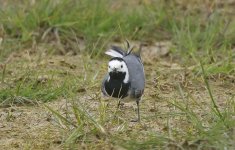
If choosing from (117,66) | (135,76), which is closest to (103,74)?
(135,76)

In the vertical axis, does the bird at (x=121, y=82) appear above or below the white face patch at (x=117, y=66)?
below

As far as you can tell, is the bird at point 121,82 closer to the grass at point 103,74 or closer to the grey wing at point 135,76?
the grey wing at point 135,76

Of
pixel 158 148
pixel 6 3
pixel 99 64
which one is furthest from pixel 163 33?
pixel 158 148

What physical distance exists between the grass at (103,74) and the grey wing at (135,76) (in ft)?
0.56

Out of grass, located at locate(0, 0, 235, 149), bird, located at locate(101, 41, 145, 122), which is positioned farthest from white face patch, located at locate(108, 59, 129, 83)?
grass, located at locate(0, 0, 235, 149)

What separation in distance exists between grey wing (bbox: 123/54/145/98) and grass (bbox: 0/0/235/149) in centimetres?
17

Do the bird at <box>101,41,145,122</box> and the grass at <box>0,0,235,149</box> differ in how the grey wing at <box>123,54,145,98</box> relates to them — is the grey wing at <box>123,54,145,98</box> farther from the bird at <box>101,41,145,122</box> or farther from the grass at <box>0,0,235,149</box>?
the grass at <box>0,0,235,149</box>

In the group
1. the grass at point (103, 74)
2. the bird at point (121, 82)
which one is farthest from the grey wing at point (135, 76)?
the grass at point (103, 74)

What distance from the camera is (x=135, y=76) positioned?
4.41 m

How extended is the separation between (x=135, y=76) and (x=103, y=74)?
3.88 ft

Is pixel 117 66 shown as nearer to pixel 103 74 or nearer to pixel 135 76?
pixel 135 76

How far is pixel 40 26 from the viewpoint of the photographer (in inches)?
250

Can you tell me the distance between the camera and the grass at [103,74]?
3.82 m

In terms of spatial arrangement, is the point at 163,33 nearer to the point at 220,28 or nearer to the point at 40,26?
the point at 220,28
